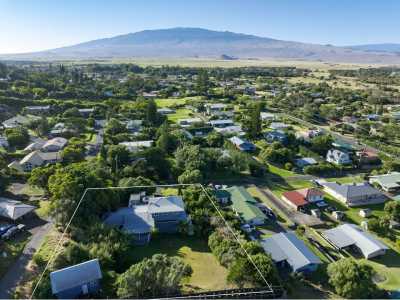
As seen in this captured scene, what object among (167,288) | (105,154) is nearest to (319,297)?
(167,288)

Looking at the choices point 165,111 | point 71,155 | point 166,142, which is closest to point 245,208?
point 166,142

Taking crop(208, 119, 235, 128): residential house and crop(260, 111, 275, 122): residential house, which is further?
crop(260, 111, 275, 122): residential house

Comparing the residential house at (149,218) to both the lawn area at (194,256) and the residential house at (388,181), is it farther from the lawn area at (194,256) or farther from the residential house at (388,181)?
the residential house at (388,181)

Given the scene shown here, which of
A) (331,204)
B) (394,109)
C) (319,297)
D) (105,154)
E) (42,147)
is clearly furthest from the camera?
(394,109)

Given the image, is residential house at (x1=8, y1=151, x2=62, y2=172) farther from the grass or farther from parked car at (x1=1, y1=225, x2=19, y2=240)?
the grass

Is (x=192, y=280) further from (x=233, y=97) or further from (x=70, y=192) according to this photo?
(x=233, y=97)

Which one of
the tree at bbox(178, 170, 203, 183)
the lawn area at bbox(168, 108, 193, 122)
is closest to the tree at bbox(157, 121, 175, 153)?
the tree at bbox(178, 170, 203, 183)

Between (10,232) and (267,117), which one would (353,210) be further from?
(267,117)
